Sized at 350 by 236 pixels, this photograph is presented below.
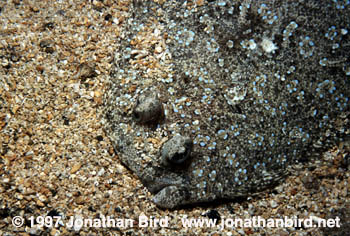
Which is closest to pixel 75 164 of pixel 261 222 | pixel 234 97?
pixel 234 97

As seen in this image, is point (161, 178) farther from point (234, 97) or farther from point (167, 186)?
point (234, 97)

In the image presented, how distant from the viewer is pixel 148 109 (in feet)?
9.86

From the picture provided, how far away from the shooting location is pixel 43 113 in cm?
352

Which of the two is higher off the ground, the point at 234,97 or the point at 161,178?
the point at 234,97

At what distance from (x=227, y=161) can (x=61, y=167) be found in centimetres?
164

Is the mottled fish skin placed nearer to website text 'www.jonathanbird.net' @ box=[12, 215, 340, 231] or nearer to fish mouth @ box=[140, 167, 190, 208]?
fish mouth @ box=[140, 167, 190, 208]

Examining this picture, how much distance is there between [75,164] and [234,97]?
173cm

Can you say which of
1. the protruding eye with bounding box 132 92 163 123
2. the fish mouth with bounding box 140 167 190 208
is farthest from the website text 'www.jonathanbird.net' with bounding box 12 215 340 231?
the protruding eye with bounding box 132 92 163 123

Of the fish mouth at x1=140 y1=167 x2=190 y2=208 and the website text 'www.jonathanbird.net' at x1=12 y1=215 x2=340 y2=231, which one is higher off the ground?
the fish mouth at x1=140 y1=167 x2=190 y2=208

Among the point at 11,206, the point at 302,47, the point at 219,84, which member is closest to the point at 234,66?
the point at 219,84

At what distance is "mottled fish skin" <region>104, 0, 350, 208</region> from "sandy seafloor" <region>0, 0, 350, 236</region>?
181mm

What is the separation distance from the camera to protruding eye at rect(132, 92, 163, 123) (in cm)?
301

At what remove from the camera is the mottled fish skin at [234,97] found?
3064 millimetres

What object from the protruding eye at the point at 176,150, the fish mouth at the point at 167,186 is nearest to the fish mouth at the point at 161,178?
the fish mouth at the point at 167,186
